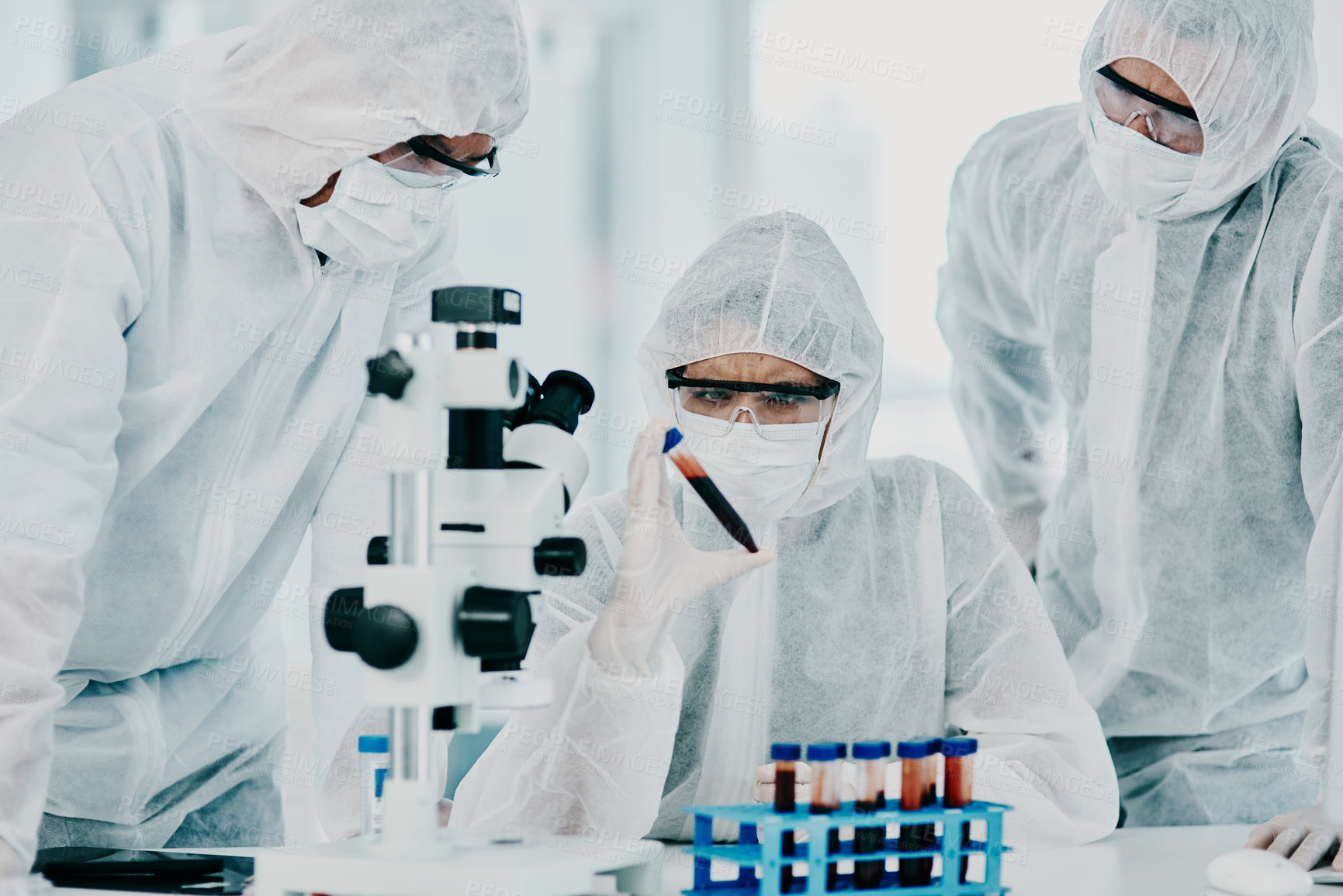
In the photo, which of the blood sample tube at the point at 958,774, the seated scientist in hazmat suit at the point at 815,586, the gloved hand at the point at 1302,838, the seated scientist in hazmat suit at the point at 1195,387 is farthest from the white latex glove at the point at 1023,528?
the blood sample tube at the point at 958,774

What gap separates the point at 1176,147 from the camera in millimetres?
1729

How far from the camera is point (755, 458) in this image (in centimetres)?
157

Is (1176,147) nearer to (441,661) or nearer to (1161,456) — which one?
(1161,456)

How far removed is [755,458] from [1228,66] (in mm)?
859

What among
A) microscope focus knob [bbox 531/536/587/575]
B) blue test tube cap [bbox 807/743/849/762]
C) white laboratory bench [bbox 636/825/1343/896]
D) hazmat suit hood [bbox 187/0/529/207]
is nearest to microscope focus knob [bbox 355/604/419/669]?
microscope focus knob [bbox 531/536/587/575]

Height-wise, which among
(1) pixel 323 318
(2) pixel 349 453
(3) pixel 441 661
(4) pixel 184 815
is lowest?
(4) pixel 184 815

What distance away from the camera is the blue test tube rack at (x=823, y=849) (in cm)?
98

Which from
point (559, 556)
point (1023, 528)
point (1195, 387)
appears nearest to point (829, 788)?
point (559, 556)

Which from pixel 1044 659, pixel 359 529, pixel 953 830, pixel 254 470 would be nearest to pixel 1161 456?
pixel 1044 659

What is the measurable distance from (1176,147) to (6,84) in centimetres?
251

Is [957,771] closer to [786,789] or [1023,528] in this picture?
[786,789]

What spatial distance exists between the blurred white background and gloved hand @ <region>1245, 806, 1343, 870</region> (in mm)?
1956

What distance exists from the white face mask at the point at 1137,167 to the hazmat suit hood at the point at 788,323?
41 cm

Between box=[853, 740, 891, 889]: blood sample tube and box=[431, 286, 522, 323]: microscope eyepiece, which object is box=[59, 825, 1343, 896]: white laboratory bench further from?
box=[431, 286, 522, 323]: microscope eyepiece
